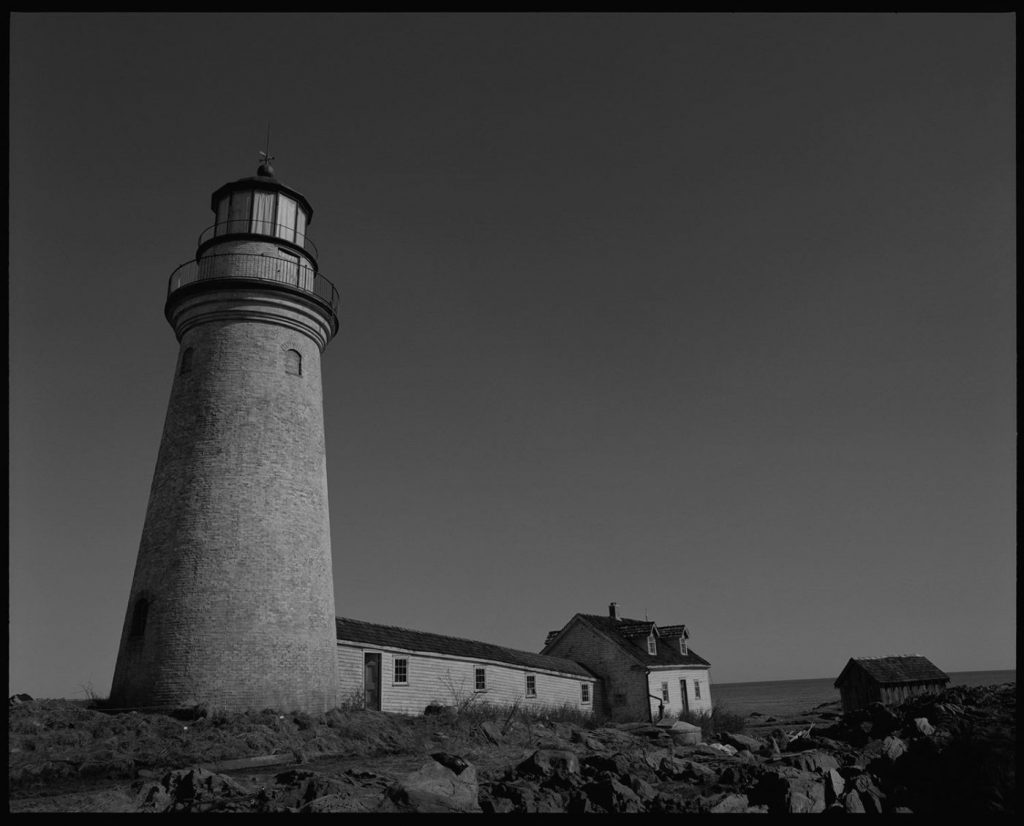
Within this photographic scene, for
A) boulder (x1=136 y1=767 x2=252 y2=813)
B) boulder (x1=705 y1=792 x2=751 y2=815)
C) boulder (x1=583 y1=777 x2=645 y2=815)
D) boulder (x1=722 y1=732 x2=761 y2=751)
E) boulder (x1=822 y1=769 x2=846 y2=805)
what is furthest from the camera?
boulder (x1=722 y1=732 x2=761 y2=751)

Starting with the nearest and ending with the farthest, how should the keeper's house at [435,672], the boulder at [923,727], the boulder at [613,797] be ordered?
the boulder at [613,797] → the boulder at [923,727] → the keeper's house at [435,672]

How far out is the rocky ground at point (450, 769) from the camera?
10407 millimetres

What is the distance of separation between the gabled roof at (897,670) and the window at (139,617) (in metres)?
25.5

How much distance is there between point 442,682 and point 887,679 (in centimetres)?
1774

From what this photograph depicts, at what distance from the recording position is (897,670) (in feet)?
103

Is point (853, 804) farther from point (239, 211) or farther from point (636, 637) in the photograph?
point (636, 637)

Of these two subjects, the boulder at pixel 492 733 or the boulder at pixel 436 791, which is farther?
the boulder at pixel 492 733

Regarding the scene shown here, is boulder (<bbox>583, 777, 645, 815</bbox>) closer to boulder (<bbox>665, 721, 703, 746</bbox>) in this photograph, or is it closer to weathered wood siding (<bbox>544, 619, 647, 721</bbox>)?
boulder (<bbox>665, 721, 703, 746</bbox>)

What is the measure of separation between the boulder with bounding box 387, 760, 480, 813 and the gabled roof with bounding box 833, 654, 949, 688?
24.3 metres

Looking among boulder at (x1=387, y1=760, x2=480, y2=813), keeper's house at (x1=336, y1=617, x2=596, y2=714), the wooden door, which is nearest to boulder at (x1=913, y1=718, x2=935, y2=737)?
boulder at (x1=387, y1=760, x2=480, y2=813)

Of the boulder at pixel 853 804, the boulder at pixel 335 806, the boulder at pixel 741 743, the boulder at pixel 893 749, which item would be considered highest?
the boulder at pixel 741 743

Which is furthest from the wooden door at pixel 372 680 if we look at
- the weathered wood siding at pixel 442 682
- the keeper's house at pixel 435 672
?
the weathered wood siding at pixel 442 682

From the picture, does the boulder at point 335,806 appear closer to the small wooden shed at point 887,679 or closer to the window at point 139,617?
the window at point 139,617

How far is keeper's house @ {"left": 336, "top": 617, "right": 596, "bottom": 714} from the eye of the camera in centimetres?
2222
